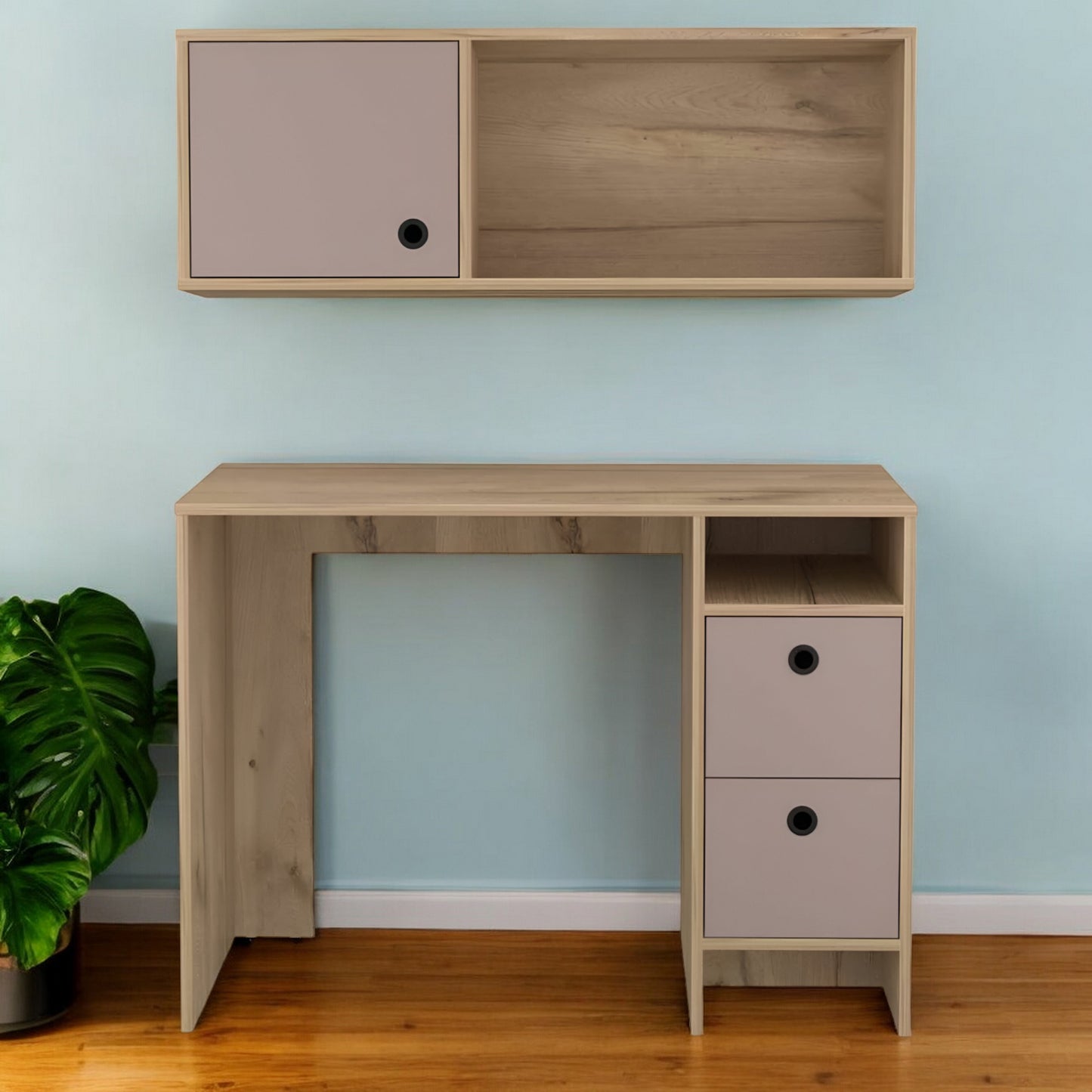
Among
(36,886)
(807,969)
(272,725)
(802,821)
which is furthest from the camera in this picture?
(272,725)

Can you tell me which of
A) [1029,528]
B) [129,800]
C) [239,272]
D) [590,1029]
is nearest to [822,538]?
[1029,528]

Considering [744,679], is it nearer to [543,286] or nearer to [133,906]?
[543,286]

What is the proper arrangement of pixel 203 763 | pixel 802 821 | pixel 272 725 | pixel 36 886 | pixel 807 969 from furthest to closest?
pixel 272 725 < pixel 807 969 < pixel 203 763 < pixel 802 821 < pixel 36 886

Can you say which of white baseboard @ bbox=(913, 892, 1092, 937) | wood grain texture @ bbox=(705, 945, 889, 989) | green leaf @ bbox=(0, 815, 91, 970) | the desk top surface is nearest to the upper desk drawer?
the desk top surface

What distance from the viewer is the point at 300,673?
99.8 inches

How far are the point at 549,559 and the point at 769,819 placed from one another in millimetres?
642

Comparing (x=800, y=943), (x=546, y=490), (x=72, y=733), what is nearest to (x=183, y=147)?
(x=546, y=490)

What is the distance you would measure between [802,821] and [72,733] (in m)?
1.20

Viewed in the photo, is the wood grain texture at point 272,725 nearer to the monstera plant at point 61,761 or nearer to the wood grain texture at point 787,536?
the monstera plant at point 61,761

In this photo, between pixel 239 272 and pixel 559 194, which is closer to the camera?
pixel 239 272

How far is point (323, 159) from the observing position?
86.4 inches

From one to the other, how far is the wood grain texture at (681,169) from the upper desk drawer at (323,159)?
0.25 metres

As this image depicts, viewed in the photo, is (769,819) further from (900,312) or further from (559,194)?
(559,194)

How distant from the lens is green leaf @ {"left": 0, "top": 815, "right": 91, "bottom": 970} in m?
2.08
